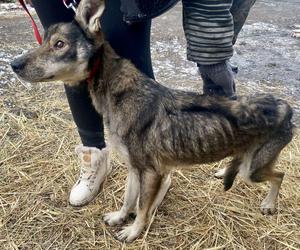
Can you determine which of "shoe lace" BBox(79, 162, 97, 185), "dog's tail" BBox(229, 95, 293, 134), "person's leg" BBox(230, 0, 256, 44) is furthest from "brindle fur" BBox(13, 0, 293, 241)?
"person's leg" BBox(230, 0, 256, 44)

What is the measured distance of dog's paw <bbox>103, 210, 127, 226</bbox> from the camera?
2.77m

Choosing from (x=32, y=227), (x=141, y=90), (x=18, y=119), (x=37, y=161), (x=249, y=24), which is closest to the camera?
(x=141, y=90)

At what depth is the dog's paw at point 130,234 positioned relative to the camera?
2645 mm

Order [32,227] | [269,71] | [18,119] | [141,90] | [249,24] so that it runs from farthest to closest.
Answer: [249,24] < [269,71] < [18,119] < [32,227] < [141,90]

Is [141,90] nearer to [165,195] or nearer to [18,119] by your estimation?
[165,195]

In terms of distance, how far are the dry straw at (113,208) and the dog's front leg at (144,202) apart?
0.06 metres

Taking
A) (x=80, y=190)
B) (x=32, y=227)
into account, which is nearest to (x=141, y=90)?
(x=80, y=190)

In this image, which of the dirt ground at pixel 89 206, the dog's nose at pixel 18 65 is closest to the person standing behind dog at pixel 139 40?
the dirt ground at pixel 89 206

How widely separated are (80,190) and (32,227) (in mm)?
382

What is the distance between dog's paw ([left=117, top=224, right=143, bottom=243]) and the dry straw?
4cm

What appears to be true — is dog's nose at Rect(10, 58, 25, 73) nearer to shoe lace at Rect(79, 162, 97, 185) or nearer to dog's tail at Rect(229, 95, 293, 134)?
shoe lace at Rect(79, 162, 97, 185)

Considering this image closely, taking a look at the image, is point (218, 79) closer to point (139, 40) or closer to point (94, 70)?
point (139, 40)

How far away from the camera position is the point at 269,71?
5.02 metres

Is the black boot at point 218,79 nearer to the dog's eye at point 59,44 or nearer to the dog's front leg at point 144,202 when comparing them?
the dog's front leg at point 144,202
